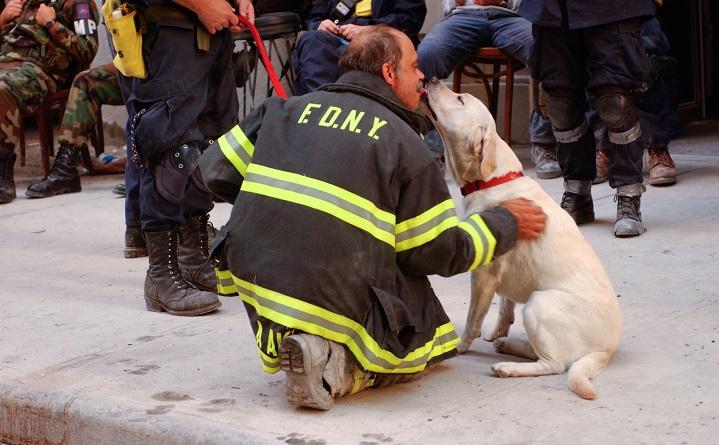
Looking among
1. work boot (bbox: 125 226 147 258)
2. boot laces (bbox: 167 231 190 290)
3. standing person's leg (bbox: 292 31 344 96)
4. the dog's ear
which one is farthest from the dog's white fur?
standing person's leg (bbox: 292 31 344 96)

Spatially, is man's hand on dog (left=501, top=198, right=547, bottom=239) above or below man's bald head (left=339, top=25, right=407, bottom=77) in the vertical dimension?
below

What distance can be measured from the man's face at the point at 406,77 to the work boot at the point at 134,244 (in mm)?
2588

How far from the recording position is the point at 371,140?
10.9 ft

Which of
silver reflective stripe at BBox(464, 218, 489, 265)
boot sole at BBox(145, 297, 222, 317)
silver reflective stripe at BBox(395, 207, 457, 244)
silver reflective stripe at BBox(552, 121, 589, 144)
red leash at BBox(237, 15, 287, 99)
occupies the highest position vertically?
red leash at BBox(237, 15, 287, 99)

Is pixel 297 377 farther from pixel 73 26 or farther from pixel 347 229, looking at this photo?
pixel 73 26

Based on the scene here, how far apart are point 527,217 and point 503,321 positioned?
1.88 feet

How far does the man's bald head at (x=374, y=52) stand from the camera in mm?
3496

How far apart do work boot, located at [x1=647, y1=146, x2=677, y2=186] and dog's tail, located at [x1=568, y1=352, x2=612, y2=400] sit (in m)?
3.24

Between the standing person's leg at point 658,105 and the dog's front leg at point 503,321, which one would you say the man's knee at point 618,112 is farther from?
the dog's front leg at point 503,321

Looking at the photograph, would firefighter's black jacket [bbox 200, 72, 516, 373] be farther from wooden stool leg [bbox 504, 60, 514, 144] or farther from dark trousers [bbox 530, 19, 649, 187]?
wooden stool leg [bbox 504, 60, 514, 144]

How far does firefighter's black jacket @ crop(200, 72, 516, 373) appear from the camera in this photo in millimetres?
3322

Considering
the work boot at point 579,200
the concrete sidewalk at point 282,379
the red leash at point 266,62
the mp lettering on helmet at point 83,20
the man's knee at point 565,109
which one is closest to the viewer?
the concrete sidewalk at point 282,379

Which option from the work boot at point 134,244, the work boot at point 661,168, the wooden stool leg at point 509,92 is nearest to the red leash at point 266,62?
the work boot at point 134,244

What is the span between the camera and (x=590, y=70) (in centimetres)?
564
